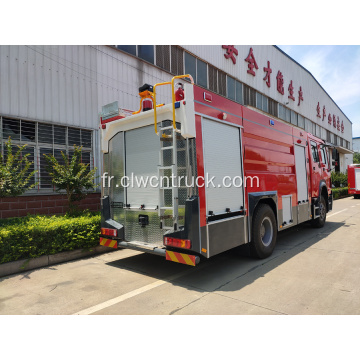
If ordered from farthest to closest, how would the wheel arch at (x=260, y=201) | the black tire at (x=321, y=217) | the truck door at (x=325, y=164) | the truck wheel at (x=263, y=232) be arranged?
the truck door at (x=325, y=164)
the black tire at (x=321, y=217)
the truck wheel at (x=263, y=232)
the wheel arch at (x=260, y=201)

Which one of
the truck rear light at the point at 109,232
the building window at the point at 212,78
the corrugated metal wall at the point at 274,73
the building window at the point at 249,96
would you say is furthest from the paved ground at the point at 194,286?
the building window at the point at 249,96

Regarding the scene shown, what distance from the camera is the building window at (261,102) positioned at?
18.0m

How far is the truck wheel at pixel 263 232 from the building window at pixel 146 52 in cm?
763

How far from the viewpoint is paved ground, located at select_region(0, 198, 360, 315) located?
3.50m

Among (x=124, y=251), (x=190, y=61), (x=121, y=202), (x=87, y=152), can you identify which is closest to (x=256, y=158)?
(x=121, y=202)

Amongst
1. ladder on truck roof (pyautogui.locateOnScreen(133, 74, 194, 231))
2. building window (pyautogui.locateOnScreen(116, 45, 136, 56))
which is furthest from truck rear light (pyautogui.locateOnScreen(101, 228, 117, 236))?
building window (pyautogui.locateOnScreen(116, 45, 136, 56))

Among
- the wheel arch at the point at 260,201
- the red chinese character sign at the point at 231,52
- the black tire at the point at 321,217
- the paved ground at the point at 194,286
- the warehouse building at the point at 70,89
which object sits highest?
the red chinese character sign at the point at 231,52

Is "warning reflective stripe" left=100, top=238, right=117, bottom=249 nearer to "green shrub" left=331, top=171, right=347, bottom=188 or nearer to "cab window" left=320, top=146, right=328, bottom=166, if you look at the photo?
"cab window" left=320, top=146, right=328, bottom=166

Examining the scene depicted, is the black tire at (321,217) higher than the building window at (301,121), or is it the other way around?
the building window at (301,121)

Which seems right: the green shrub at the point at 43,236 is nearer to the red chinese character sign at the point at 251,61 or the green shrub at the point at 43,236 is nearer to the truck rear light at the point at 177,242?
the truck rear light at the point at 177,242

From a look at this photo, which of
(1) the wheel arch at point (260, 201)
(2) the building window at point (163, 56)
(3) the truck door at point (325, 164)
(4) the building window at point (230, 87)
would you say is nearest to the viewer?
(1) the wheel arch at point (260, 201)

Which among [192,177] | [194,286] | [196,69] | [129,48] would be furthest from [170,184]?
[196,69]

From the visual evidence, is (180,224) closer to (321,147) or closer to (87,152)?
(87,152)

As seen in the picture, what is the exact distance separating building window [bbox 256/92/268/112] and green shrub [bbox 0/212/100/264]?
14832 mm
